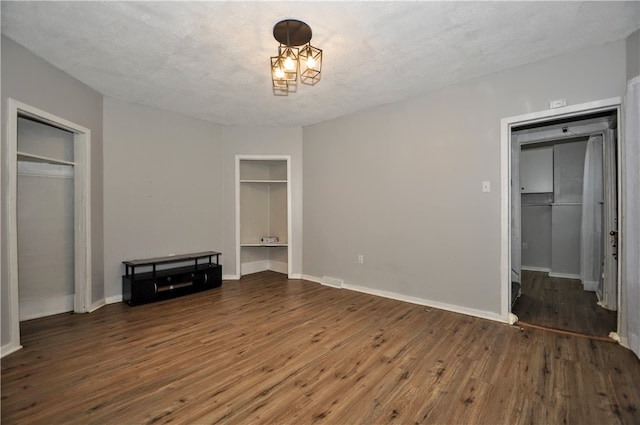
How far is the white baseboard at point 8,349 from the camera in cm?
227

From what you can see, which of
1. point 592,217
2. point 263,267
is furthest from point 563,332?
point 263,267

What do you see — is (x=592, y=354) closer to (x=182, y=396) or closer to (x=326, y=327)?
(x=326, y=327)

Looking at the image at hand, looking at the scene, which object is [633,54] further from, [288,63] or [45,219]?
[45,219]

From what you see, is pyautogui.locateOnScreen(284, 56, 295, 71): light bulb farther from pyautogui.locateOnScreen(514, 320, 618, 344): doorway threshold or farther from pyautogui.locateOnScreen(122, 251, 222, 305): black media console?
pyautogui.locateOnScreen(514, 320, 618, 344): doorway threshold

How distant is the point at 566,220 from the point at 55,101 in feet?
24.1

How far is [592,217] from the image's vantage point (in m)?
4.12

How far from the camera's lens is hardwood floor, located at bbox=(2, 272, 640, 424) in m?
1.65

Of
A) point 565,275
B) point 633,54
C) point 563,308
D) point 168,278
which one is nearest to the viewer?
point 633,54

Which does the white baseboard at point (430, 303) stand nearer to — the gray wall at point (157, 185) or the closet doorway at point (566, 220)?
the closet doorway at point (566, 220)

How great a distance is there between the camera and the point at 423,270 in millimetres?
3529

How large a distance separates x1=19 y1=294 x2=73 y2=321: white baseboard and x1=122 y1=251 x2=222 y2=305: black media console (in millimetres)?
559

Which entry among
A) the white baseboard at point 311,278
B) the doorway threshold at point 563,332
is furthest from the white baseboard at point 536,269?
the white baseboard at point 311,278

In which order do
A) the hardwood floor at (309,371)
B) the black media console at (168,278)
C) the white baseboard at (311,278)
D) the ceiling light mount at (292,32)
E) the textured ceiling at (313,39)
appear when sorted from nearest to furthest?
the hardwood floor at (309,371)
the textured ceiling at (313,39)
the ceiling light mount at (292,32)
the black media console at (168,278)
the white baseboard at (311,278)

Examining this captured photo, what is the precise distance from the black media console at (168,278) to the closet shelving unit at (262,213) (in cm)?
86
